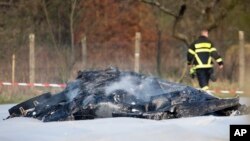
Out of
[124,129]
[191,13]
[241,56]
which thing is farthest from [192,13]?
[124,129]

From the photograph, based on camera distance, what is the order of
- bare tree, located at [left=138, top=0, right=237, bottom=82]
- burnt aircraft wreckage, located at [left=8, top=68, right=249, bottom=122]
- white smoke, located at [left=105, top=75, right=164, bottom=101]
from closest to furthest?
burnt aircraft wreckage, located at [left=8, top=68, right=249, bottom=122]
white smoke, located at [left=105, top=75, right=164, bottom=101]
bare tree, located at [left=138, top=0, right=237, bottom=82]

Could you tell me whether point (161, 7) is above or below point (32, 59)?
above

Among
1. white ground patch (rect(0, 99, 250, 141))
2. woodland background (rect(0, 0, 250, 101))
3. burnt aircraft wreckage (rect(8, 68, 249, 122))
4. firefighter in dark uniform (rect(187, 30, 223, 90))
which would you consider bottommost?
white ground patch (rect(0, 99, 250, 141))

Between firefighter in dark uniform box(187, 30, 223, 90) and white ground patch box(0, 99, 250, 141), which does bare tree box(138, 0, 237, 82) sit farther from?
A: white ground patch box(0, 99, 250, 141)

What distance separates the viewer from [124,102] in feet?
32.5

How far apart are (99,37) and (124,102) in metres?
20.0

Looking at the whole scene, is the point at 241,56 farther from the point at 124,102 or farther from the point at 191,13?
the point at 124,102

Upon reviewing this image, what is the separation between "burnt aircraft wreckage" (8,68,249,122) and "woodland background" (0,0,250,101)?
27.7 ft

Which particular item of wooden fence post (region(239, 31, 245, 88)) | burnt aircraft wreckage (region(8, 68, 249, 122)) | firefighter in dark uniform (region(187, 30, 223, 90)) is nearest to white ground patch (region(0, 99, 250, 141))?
burnt aircraft wreckage (region(8, 68, 249, 122))

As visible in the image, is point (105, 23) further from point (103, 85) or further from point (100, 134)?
point (100, 134)

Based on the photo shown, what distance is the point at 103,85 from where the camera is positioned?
10.5 m

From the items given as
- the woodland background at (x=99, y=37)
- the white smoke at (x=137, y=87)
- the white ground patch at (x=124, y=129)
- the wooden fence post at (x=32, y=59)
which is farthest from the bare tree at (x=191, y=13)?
the white ground patch at (x=124, y=129)

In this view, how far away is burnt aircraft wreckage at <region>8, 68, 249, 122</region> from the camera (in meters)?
9.77

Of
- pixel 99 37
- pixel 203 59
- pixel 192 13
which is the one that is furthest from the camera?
pixel 99 37
